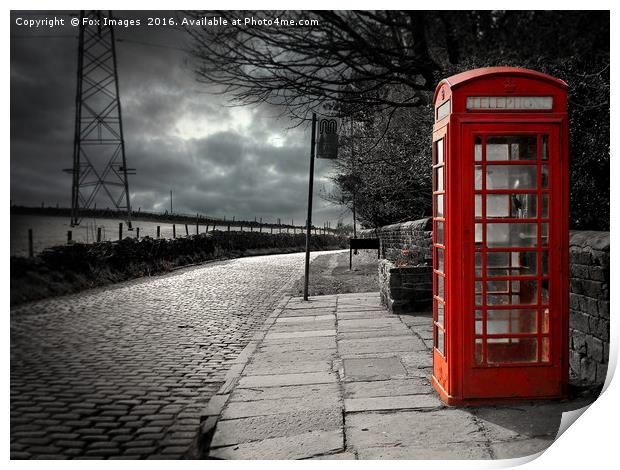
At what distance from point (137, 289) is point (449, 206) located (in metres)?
3.78

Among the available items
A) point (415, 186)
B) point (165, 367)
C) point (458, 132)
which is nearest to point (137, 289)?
point (165, 367)

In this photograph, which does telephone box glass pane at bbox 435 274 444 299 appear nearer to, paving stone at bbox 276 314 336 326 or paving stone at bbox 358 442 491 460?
paving stone at bbox 358 442 491 460

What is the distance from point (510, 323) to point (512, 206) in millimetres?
851

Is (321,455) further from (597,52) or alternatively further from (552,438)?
(597,52)

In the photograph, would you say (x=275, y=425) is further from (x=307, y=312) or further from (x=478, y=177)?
(x=307, y=312)

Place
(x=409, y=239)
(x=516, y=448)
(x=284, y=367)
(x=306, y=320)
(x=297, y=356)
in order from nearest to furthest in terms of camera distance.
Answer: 1. (x=516, y=448)
2. (x=284, y=367)
3. (x=297, y=356)
4. (x=306, y=320)
5. (x=409, y=239)

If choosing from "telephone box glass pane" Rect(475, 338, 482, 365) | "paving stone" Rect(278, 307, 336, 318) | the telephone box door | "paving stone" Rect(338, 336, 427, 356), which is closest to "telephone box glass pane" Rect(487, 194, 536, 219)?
the telephone box door

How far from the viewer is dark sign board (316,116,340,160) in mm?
8031

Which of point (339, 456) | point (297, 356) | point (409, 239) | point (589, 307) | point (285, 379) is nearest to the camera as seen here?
point (339, 456)

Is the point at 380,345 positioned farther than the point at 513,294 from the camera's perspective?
Yes

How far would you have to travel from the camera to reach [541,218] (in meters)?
3.62

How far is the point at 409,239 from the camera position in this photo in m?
10.2

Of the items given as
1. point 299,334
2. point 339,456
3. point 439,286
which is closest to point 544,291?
point 439,286

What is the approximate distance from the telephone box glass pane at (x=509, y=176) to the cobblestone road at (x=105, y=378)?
2.70m
